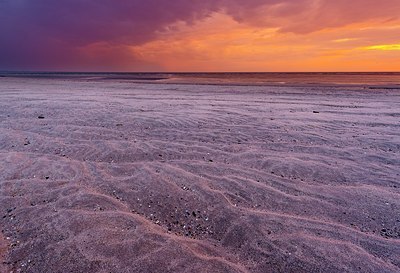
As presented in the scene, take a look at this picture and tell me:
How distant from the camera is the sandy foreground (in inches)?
113

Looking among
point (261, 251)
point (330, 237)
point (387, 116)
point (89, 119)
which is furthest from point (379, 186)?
point (89, 119)

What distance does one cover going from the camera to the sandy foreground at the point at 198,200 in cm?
287

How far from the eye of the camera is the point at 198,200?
3920 millimetres

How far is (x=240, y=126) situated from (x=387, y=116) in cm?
556

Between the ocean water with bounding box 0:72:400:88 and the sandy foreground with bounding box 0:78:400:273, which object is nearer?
the sandy foreground with bounding box 0:78:400:273

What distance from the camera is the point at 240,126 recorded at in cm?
792

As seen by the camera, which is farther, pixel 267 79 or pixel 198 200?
pixel 267 79

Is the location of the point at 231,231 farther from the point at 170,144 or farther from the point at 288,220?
the point at 170,144

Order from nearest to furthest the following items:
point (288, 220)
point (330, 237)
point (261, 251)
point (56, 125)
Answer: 1. point (261, 251)
2. point (330, 237)
3. point (288, 220)
4. point (56, 125)

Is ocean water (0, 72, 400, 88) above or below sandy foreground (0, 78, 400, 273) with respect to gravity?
above

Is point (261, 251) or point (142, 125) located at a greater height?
point (142, 125)

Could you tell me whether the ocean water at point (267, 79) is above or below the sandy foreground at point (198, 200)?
above

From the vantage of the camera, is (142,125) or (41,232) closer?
(41,232)

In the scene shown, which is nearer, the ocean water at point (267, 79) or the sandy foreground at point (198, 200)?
the sandy foreground at point (198, 200)
